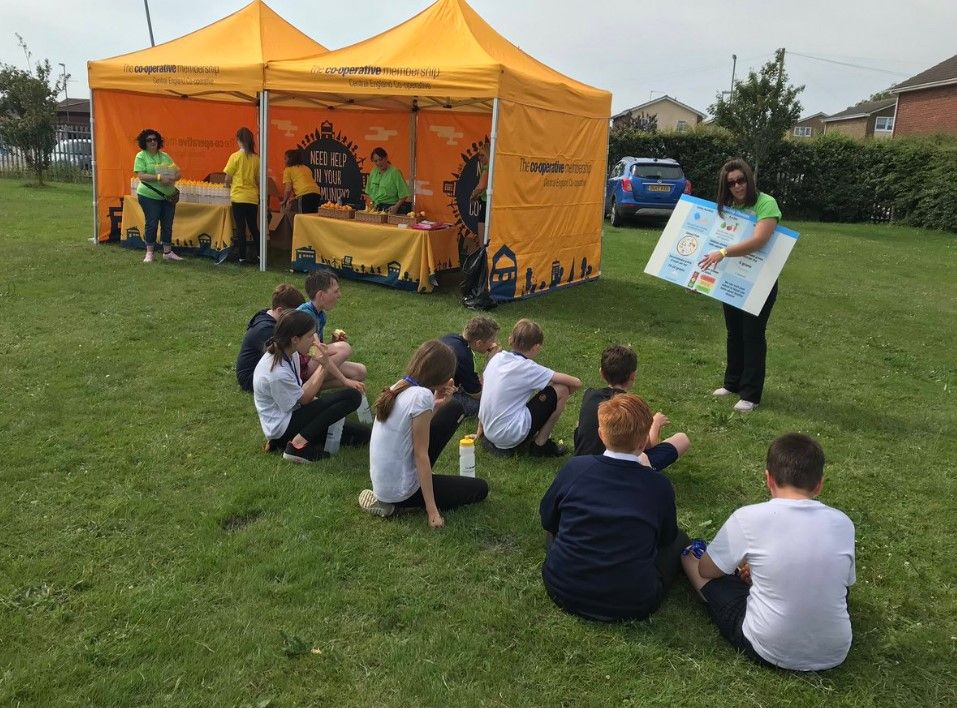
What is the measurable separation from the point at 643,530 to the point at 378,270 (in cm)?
736

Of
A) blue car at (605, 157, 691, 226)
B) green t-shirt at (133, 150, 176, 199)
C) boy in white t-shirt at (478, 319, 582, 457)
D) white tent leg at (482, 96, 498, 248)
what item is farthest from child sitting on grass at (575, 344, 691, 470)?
blue car at (605, 157, 691, 226)

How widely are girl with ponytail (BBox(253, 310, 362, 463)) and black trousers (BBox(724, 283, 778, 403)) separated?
9.92 feet

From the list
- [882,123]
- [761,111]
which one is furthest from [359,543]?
[882,123]

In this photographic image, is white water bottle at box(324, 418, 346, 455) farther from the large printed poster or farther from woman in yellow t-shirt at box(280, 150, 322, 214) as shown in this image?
woman in yellow t-shirt at box(280, 150, 322, 214)

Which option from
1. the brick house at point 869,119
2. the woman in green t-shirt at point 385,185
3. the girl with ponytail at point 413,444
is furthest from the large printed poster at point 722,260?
the brick house at point 869,119

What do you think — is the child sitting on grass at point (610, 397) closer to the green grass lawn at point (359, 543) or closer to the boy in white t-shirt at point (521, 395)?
the green grass lawn at point (359, 543)

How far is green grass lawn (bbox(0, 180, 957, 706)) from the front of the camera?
2738mm

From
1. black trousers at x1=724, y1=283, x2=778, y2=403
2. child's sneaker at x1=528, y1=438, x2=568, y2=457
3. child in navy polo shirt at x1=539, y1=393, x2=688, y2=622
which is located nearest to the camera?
child in navy polo shirt at x1=539, y1=393, x2=688, y2=622

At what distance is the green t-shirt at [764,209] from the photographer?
544 centimetres

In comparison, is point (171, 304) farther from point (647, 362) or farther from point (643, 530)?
point (643, 530)

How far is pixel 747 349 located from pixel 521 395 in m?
2.18

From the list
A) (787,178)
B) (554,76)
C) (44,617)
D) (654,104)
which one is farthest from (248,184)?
(654,104)

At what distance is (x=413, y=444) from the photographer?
368 centimetres

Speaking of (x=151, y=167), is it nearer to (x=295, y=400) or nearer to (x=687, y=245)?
(x=295, y=400)
